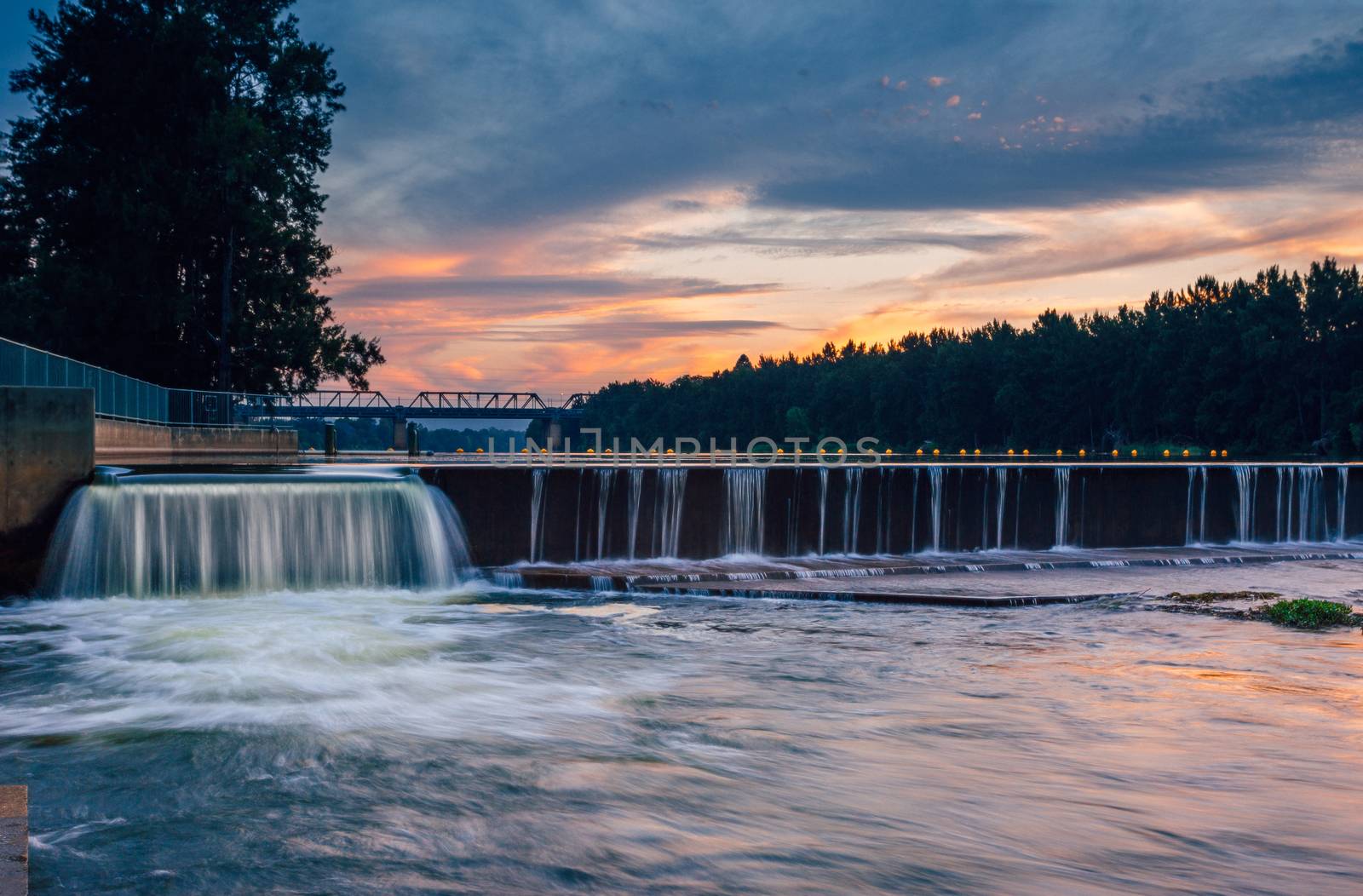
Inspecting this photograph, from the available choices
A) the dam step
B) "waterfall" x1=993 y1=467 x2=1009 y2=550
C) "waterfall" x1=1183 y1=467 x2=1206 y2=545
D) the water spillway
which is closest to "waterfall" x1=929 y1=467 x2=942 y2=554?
the water spillway

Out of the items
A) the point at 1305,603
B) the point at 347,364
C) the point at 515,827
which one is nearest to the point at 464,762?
the point at 515,827

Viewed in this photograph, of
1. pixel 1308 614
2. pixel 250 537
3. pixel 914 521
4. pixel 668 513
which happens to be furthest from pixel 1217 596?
pixel 250 537

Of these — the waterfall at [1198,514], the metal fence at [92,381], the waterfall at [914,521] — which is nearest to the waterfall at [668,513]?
the waterfall at [914,521]

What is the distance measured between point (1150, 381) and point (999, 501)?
99.1m

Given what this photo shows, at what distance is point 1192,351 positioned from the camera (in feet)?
352

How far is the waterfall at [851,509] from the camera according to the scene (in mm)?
23672

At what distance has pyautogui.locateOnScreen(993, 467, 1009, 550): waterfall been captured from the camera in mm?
25094

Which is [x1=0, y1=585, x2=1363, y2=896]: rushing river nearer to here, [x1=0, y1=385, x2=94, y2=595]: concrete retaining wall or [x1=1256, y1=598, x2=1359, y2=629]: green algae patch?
[x1=1256, y1=598, x2=1359, y2=629]: green algae patch

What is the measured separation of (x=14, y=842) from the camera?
528 centimetres

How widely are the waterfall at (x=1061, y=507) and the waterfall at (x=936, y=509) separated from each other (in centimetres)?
313

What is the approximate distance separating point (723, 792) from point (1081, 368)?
126 meters

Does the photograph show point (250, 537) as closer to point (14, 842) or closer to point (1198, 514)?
point (14, 842)

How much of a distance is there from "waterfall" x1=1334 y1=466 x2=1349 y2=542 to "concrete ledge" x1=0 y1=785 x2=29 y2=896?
30714 mm

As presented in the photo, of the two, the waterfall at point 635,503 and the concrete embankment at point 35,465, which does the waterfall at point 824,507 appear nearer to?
the waterfall at point 635,503
